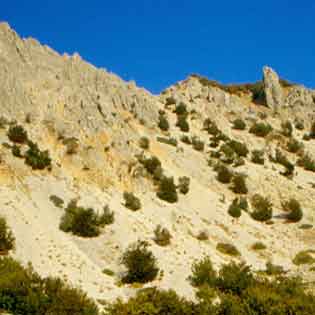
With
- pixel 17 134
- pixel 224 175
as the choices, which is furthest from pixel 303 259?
pixel 17 134

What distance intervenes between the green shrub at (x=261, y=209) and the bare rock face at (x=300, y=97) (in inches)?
1136

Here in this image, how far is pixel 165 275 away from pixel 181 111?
31065 millimetres

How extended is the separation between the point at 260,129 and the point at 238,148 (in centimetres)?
802

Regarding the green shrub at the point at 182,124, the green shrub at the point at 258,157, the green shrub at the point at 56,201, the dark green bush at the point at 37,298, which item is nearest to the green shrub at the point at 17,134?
the green shrub at the point at 56,201

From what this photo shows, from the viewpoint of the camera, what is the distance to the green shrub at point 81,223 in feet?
76.5

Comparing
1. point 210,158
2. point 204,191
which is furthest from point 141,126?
point 204,191

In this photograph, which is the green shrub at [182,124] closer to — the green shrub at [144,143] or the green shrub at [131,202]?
the green shrub at [144,143]

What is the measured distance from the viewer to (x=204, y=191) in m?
33.5

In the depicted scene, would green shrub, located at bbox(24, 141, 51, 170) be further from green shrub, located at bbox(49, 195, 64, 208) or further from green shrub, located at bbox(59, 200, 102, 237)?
green shrub, located at bbox(59, 200, 102, 237)

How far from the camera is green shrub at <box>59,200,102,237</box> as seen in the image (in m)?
23.3

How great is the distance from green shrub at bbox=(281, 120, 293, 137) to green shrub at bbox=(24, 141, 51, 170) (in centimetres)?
3153

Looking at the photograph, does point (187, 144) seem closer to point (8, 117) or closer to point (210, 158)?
point (210, 158)

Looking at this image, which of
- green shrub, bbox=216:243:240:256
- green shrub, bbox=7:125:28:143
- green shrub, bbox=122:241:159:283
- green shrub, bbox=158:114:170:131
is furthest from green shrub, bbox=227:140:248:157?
green shrub, bbox=122:241:159:283

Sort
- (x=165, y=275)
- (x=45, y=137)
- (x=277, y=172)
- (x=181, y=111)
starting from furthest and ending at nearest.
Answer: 1. (x=181, y=111)
2. (x=277, y=172)
3. (x=45, y=137)
4. (x=165, y=275)
